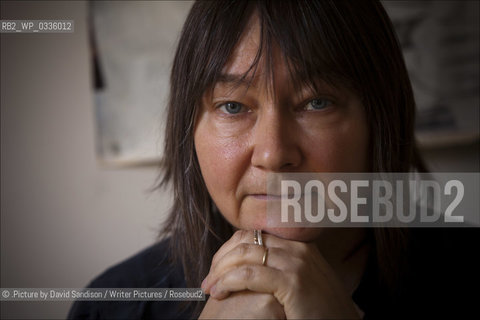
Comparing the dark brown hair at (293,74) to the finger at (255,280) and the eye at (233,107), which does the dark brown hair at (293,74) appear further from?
the finger at (255,280)

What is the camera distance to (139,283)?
656 millimetres

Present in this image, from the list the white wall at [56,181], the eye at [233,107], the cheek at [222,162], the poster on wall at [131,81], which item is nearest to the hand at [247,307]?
the cheek at [222,162]

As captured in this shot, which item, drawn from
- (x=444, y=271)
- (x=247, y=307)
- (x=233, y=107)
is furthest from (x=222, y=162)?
(x=444, y=271)

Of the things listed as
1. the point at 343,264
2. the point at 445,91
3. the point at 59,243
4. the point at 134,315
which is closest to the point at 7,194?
the point at 59,243

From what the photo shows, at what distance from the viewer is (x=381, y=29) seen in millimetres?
549

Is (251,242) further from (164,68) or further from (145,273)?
(164,68)

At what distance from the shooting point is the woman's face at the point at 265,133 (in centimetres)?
47

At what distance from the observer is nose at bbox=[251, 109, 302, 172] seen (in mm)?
460

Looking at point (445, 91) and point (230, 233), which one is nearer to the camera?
point (230, 233)

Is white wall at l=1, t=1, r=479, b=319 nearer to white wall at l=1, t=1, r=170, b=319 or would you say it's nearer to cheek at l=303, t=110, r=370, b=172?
white wall at l=1, t=1, r=170, b=319

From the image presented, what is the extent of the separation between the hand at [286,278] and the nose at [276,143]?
0.10 meters

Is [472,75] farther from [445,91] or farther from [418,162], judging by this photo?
[418,162]

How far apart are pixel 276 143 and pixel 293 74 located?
95 mm

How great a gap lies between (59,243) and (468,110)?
0.96m
